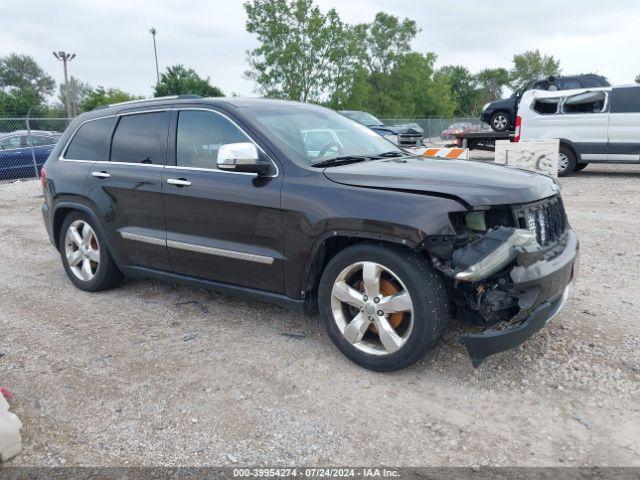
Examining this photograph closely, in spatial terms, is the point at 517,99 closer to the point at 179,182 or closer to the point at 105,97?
the point at 179,182

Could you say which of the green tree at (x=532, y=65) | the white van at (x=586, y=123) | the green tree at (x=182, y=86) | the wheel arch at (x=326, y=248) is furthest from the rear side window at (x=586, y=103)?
the green tree at (x=532, y=65)

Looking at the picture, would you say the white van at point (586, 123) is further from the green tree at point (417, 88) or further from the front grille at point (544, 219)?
the green tree at point (417, 88)

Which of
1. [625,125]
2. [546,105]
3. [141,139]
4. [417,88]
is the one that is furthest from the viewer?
[417,88]

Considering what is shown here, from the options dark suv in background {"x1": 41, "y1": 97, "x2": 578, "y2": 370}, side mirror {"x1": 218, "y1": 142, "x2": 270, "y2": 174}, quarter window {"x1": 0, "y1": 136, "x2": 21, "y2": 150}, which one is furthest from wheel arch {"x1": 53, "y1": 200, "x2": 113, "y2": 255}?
quarter window {"x1": 0, "y1": 136, "x2": 21, "y2": 150}

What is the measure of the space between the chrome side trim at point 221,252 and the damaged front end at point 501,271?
1214 mm

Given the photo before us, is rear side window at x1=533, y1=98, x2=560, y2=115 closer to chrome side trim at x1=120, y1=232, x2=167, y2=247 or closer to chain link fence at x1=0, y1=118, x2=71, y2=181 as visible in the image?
chrome side trim at x1=120, y1=232, x2=167, y2=247

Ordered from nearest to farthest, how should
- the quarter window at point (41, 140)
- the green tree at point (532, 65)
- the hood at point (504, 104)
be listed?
the quarter window at point (41, 140) < the hood at point (504, 104) < the green tree at point (532, 65)

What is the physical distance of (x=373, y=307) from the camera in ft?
10.9

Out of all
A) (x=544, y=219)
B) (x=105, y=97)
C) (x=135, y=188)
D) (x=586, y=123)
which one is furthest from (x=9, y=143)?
(x=105, y=97)

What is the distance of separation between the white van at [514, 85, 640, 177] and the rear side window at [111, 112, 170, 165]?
34.6 feet

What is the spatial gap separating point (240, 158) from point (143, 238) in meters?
1.43

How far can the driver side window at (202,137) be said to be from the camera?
405 cm

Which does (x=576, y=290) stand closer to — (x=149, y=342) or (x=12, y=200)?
(x=149, y=342)

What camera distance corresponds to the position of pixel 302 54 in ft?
130
